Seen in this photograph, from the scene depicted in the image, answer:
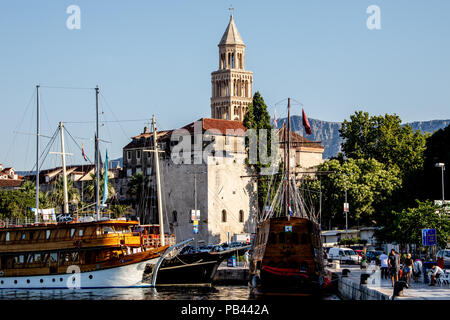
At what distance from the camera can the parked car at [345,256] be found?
54875 millimetres

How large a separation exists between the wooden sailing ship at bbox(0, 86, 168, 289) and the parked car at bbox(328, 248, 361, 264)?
14.1 metres

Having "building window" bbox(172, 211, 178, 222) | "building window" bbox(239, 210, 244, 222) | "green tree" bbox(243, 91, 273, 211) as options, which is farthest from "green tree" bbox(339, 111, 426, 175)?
"building window" bbox(172, 211, 178, 222)

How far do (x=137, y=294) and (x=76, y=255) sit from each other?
648cm

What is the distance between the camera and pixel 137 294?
4369cm

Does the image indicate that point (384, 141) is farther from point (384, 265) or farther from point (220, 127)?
point (384, 265)

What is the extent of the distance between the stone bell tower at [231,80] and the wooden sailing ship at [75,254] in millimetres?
97038

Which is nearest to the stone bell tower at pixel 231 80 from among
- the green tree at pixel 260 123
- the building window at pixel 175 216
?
the green tree at pixel 260 123

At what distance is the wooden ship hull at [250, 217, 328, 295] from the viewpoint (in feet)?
119

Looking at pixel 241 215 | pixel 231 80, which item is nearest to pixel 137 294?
pixel 241 215

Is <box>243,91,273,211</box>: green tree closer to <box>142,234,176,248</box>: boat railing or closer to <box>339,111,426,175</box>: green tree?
<box>339,111,426,175</box>: green tree

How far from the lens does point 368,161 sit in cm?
8494

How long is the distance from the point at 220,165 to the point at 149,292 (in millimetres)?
38870
